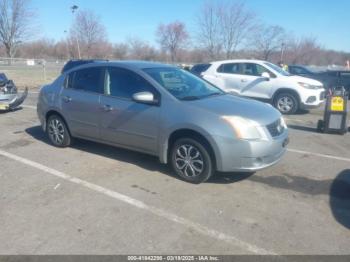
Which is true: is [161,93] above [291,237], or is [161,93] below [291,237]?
above

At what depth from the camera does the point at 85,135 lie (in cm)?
596

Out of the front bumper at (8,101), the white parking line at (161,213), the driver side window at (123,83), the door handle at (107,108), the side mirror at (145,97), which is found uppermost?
the driver side window at (123,83)

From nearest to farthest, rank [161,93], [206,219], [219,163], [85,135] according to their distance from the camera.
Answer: [206,219] → [219,163] → [161,93] → [85,135]

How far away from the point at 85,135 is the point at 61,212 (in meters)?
2.25

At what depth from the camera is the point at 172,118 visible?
4.70 metres

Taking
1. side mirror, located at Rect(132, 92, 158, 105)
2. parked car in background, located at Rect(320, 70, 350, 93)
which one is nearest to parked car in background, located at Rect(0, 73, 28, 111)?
side mirror, located at Rect(132, 92, 158, 105)

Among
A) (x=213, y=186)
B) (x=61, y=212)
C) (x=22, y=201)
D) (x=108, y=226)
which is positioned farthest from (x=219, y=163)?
(x=22, y=201)

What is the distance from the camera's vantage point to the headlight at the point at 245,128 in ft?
14.2

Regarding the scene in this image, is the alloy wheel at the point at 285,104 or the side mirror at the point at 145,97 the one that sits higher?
the side mirror at the point at 145,97

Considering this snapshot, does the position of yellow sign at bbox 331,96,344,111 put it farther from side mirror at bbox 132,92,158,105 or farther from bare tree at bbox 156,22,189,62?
bare tree at bbox 156,22,189,62

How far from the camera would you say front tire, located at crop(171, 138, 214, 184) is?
14.9 ft

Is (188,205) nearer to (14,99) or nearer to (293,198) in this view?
(293,198)

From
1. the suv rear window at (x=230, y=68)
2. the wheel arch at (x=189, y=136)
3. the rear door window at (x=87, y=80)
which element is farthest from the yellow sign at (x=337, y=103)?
the rear door window at (x=87, y=80)

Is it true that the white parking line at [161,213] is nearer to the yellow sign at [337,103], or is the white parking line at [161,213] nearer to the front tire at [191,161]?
the front tire at [191,161]
